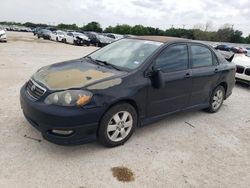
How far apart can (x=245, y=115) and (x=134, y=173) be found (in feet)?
12.0

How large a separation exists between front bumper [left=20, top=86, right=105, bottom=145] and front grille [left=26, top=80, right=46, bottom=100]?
111mm

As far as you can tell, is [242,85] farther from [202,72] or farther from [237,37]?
[237,37]

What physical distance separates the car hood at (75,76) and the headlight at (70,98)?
96 millimetres

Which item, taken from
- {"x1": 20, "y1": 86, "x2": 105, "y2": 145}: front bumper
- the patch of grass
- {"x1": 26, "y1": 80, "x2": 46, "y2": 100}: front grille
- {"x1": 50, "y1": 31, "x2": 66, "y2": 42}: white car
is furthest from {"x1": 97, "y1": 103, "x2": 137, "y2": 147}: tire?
{"x1": 50, "y1": 31, "x2": 66, "y2": 42}: white car

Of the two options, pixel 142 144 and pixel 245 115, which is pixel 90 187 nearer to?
pixel 142 144

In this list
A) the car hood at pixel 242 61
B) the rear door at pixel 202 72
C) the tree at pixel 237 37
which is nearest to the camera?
the rear door at pixel 202 72

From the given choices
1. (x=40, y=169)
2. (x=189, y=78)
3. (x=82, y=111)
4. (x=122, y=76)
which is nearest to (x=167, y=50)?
(x=189, y=78)

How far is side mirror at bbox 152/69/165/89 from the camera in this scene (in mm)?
3881

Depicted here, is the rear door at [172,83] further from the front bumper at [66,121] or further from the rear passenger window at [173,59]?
the front bumper at [66,121]

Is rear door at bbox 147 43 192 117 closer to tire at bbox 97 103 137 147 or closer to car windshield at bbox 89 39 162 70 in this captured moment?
car windshield at bbox 89 39 162 70

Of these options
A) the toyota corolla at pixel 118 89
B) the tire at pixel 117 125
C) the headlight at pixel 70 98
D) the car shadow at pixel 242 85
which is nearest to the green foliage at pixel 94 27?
the car shadow at pixel 242 85

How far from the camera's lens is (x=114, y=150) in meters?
3.64

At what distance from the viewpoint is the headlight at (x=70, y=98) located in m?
3.21

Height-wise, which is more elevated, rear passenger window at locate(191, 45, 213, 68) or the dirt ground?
rear passenger window at locate(191, 45, 213, 68)
